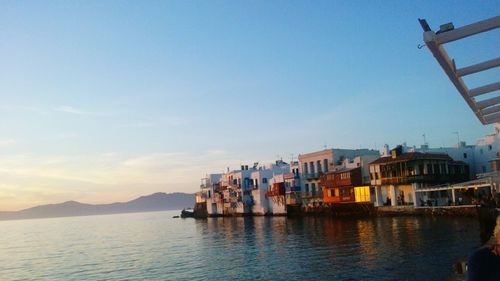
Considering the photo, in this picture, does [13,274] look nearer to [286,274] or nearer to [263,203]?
[286,274]

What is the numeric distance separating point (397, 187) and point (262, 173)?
43417mm

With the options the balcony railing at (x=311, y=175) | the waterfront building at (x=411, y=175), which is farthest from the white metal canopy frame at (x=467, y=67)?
the balcony railing at (x=311, y=175)

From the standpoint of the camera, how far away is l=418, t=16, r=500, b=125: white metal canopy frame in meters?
7.23

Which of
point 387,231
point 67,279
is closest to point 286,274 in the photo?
point 67,279

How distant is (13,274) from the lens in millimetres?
44219

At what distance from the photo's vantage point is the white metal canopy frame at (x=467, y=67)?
7234 millimetres

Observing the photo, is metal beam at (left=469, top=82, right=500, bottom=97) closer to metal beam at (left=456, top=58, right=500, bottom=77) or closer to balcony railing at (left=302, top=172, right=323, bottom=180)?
metal beam at (left=456, top=58, right=500, bottom=77)

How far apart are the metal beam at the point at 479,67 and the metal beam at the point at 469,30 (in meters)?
1.56

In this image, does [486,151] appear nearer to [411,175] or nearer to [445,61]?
[411,175]

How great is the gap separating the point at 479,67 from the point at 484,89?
5.48ft

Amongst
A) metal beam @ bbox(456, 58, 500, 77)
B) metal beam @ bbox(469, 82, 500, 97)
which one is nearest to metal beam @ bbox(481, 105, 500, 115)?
metal beam @ bbox(469, 82, 500, 97)

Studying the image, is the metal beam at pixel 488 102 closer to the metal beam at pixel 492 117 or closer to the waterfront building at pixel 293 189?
the metal beam at pixel 492 117

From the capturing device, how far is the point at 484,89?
33.4 ft

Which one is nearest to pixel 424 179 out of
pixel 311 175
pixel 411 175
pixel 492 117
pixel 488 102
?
pixel 411 175
